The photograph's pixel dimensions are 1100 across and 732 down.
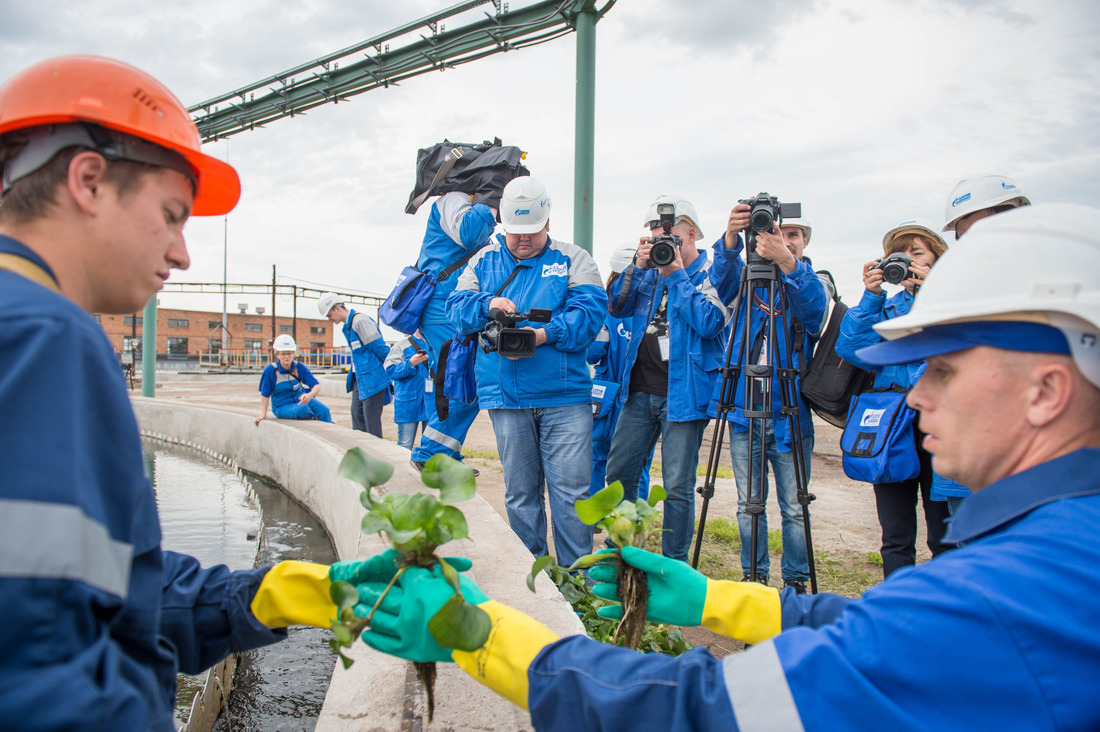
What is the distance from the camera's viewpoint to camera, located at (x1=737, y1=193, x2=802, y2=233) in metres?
3.42

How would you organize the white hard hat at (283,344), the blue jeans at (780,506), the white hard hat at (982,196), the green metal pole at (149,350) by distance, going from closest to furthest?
the white hard hat at (982,196)
the blue jeans at (780,506)
the white hard hat at (283,344)
the green metal pole at (149,350)

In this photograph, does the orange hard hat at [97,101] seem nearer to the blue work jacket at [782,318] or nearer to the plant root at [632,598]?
the plant root at [632,598]

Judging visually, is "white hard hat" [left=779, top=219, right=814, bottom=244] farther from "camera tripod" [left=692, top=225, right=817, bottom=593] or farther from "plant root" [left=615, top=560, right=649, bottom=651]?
"plant root" [left=615, top=560, right=649, bottom=651]

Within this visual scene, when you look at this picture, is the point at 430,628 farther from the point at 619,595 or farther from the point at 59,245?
the point at 59,245

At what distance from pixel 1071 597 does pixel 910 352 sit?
1.69ft

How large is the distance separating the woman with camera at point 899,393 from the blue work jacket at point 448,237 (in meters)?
2.53

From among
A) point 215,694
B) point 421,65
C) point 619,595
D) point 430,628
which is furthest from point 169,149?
point 421,65

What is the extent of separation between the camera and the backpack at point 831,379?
11.4 ft

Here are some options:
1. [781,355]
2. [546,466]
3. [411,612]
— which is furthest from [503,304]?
[411,612]

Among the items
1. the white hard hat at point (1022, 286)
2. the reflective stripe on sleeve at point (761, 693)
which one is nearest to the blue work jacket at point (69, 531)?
the reflective stripe on sleeve at point (761, 693)

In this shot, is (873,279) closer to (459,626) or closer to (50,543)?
(459,626)

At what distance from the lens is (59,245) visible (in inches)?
43.0

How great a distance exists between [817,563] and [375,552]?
112 inches

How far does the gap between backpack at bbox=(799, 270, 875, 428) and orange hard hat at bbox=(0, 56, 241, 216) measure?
3.09m
